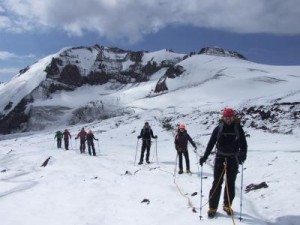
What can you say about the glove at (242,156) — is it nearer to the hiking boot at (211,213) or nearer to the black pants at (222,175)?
the black pants at (222,175)

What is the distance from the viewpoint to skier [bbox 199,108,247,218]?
34.7 feet

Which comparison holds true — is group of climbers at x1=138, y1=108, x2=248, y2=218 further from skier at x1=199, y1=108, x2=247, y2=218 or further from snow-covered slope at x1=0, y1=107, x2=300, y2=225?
snow-covered slope at x1=0, y1=107, x2=300, y2=225

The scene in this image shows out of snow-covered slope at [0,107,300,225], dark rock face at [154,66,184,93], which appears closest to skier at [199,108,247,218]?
snow-covered slope at [0,107,300,225]

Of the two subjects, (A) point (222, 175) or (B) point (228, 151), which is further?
(A) point (222, 175)

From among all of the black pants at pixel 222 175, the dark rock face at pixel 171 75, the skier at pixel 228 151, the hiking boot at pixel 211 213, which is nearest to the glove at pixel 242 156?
the skier at pixel 228 151

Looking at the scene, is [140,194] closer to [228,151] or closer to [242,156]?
[228,151]

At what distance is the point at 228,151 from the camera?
10.7 meters

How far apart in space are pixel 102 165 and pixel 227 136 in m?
14.2

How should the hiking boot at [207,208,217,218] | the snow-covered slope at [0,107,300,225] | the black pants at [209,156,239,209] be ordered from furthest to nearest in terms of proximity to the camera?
the snow-covered slope at [0,107,300,225], the hiking boot at [207,208,217,218], the black pants at [209,156,239,209]

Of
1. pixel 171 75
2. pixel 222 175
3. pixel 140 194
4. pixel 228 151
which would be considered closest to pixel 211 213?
pixel 222 175

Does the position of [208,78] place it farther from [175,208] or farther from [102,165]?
[175,208]

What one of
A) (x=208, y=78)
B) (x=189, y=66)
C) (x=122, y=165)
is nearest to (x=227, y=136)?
(x=122, y=165)

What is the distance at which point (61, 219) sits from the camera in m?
12.8

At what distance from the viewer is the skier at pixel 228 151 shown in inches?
417
